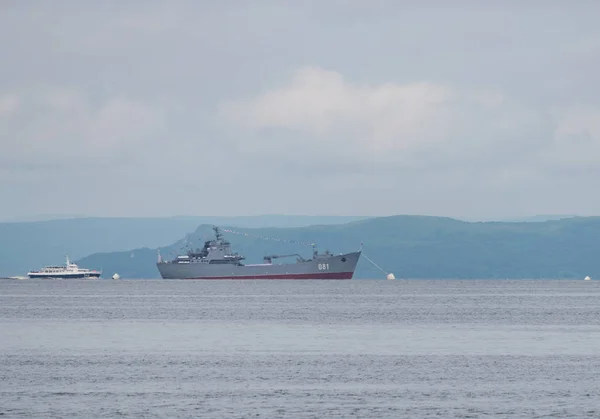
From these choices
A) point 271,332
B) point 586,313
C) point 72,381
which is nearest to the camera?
point 72,381

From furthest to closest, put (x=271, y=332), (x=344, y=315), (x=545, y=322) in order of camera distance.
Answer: (x=344, y=315)
(x=545, y=322)
(x=271, y=332)

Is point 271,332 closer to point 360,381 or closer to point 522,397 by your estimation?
point 360,381

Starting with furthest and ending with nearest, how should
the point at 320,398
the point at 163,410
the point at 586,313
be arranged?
the point at 586,313 < the point at 320,398 < the point at 163,410

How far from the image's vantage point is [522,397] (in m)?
48.8

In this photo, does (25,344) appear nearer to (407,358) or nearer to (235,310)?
(407,358)

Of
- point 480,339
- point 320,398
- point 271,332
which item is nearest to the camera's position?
point 320,398

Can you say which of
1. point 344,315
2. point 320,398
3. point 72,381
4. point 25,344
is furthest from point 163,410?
point 344,315

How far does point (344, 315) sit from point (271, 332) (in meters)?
32.7

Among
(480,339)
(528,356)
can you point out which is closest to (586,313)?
(480,339)

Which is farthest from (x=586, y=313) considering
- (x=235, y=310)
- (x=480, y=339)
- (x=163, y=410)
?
(x=163, y=410)

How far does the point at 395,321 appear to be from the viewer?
364ft

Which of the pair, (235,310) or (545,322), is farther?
(235,310)

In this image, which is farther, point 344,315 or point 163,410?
point 344,315

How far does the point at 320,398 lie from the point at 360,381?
6570mm
